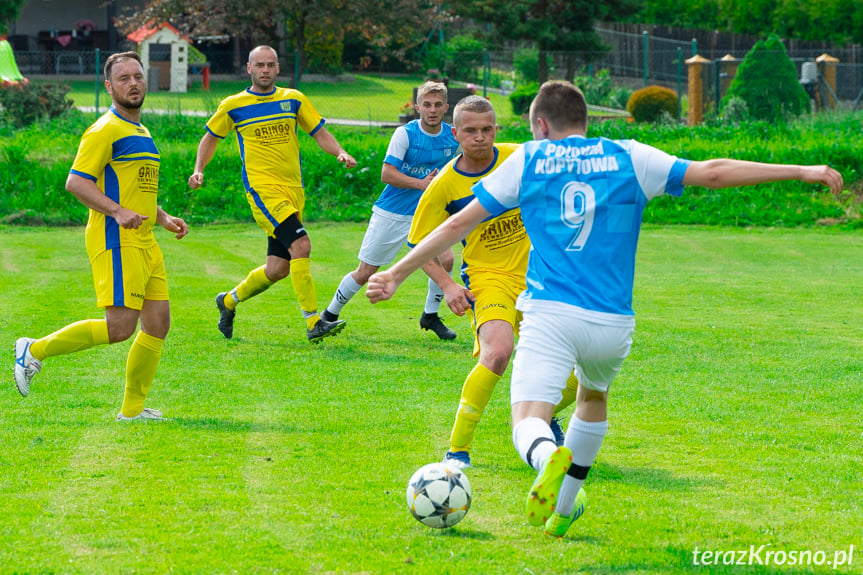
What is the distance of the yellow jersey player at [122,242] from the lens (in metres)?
6.50

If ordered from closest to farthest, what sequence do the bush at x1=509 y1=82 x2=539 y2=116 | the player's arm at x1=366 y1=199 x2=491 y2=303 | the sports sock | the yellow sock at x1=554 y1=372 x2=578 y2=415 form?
the player's arm at x1=366 y1=199 x2=491 y2=303 → the sports sock → the yellow sock at x1=554 y1=372 x2=578 y2=415 → the bush at x1=509 y1=82 x2=539 y2=116

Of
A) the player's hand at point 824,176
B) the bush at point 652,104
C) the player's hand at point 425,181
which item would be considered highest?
the bush at point 652,104

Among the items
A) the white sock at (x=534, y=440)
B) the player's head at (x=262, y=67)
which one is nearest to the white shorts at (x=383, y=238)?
the player's head at (x=262, y=67)

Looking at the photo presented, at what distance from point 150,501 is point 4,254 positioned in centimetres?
1132

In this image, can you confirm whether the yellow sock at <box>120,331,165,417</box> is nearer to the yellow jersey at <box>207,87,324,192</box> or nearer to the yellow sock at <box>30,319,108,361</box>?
the yellow sock at <box>30,319,108,361</box>

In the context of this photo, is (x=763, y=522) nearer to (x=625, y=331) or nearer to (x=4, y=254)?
(x=625, y=331)

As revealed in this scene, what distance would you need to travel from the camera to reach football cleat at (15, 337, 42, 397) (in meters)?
6.84

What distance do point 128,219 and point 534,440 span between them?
3159mm

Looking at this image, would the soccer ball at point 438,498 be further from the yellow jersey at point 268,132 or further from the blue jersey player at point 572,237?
the yellow jersey at point 268,132

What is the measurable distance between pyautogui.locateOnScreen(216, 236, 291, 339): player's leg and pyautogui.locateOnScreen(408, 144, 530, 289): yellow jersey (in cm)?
392

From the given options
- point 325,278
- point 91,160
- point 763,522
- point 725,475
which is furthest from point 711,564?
point 325,278

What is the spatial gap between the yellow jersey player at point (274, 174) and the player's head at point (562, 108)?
5.26m

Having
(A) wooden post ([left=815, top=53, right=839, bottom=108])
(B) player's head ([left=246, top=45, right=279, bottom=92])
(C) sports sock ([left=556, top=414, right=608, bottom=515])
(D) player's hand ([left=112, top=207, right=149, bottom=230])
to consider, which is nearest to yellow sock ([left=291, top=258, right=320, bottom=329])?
(B) player's head ([left=246, top=45, right=279, bottom=92])

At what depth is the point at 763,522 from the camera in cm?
479
